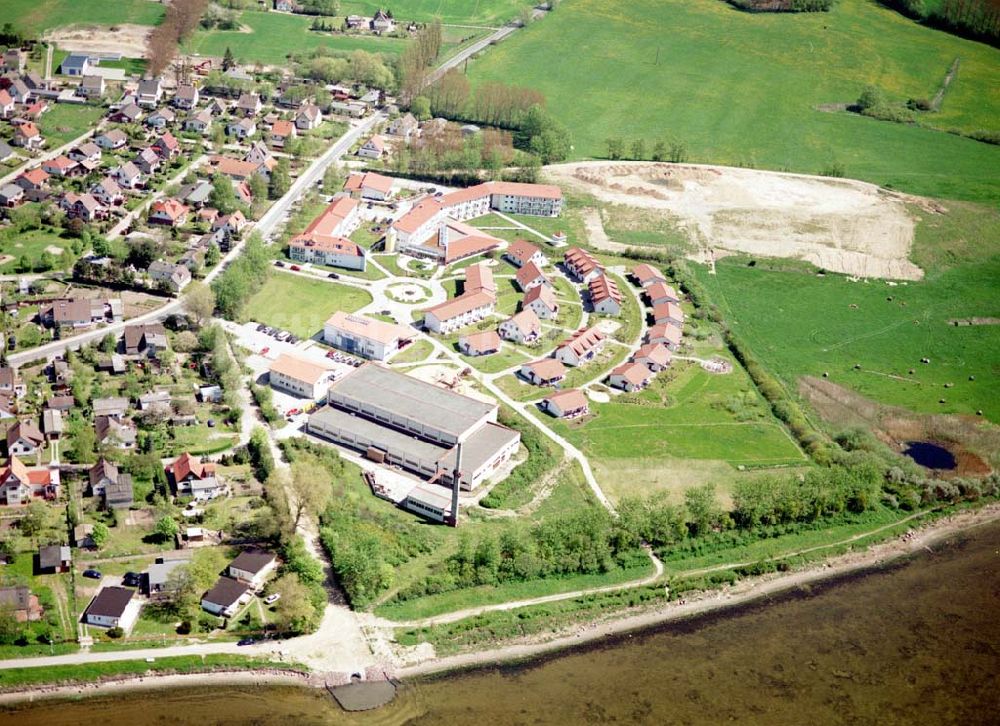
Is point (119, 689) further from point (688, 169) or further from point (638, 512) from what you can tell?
point (688, 169)

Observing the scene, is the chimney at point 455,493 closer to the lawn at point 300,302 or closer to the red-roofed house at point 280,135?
the lawn at point 300,302

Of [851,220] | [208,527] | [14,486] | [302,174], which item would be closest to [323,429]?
A: [208,527]

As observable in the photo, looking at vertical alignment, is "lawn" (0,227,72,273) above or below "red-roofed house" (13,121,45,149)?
below

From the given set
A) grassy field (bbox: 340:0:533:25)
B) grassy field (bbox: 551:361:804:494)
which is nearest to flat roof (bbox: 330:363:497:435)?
grassy field (bbox: 551:361:804:494)

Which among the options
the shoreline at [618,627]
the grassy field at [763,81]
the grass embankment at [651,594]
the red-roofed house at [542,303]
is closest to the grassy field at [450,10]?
the grassy field at [763,81]

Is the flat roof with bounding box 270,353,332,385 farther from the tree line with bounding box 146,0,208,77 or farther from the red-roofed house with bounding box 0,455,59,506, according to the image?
the tree line with bounding box 146,0,208,77

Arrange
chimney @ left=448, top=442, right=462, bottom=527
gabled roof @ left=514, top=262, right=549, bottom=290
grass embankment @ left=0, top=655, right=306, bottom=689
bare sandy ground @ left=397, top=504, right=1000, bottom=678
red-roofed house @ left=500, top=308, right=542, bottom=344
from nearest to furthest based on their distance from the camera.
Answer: grass embankment @ left=0, top=655, right=306, bottom=689
bare sandy ground @ left=397, top=504, right=1000, bottom=678
chimney @ left=448, top=442, right=462, bottom=527
red-roofed house @ left=500, top=308, right=542, bottom=344
gabled roof @ left=514, top=262, right=549, bottom=290

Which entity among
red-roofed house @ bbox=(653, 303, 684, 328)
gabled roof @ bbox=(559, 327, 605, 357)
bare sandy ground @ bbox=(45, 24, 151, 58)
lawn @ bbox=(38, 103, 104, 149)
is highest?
bare sandy ground @ bbox=(45, 24, 151, 58)
